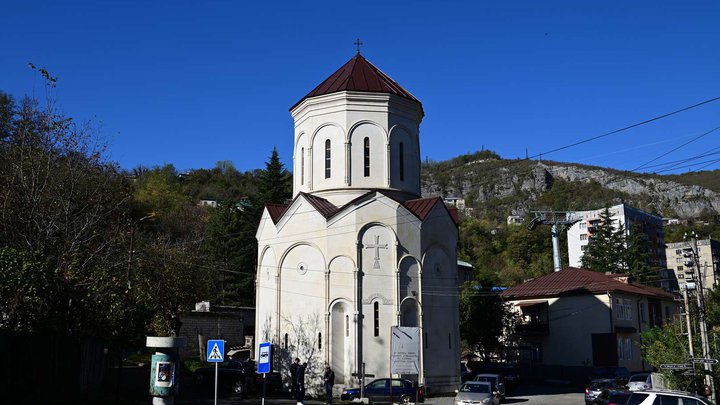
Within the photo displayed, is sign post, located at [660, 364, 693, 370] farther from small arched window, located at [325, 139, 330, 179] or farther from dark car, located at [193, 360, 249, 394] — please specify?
small arched window, located at [325, 139, 330, 179]

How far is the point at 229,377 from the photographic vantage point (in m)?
27.5

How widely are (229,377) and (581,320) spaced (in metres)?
25.9

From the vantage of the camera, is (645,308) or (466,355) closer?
(645,308)

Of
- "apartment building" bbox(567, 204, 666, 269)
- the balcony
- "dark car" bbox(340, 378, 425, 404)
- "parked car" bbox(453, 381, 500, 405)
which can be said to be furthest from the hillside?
"parked car" bbox(453, 381, 500, 405)

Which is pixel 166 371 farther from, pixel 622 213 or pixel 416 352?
pixel 622 213

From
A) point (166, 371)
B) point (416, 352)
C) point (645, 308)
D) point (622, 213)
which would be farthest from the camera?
point (622, 213)

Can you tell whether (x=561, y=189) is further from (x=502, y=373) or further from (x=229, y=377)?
(x=229, y=377)

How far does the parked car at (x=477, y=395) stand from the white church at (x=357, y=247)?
4272 millimetres

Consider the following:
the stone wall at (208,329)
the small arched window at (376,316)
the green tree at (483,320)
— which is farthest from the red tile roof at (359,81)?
the green tree at (483,320)

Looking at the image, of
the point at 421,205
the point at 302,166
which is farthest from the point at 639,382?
the point at 302,166

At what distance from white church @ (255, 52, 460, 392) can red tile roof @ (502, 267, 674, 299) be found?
53.3 feet

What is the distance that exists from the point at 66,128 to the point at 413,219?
48.3ft

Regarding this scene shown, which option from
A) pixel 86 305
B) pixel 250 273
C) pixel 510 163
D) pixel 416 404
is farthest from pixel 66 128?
pixel 510 163

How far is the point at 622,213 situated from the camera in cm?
11562
